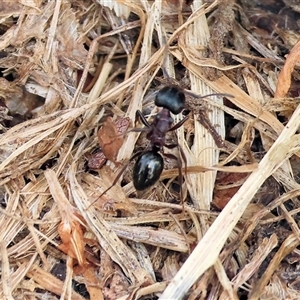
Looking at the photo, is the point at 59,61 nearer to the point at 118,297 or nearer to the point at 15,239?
the point at 15,239

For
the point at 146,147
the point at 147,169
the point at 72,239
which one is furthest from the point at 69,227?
the point at 146,147

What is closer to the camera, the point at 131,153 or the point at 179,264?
the point at 179,264

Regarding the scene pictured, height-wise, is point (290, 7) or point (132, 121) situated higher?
point (290, 7)

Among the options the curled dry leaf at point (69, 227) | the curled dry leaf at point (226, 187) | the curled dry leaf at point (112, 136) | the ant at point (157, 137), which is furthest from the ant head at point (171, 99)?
the curled dry leaf at point (69, 227)

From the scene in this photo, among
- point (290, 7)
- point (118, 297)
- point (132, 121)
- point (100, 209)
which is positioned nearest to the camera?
point (118, 297)

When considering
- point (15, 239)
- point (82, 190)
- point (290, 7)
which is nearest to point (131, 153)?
point (82, 190)

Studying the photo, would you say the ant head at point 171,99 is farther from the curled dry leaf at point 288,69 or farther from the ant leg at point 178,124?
the curled dry leaf at point 288,69
